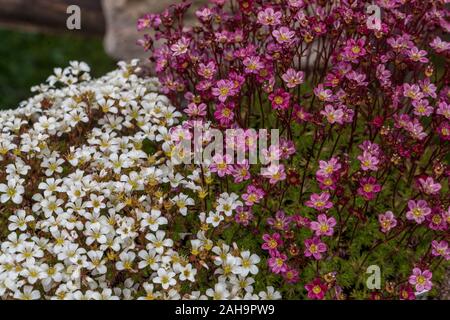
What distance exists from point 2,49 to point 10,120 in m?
Result: 6.73

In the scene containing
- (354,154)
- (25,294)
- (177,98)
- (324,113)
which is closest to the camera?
(25,294)

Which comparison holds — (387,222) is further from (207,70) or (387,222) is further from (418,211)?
(207,70)

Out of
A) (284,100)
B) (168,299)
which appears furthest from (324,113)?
(168,299)

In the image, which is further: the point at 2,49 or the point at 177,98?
the point at 2,49

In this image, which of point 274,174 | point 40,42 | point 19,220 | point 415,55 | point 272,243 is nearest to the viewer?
point 274,174

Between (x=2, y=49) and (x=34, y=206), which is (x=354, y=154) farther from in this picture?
(x=2, y=49)

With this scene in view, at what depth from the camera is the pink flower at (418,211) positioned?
429 cm

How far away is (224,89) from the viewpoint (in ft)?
15.1

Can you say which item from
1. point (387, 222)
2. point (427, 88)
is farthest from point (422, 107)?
point (387, 222)

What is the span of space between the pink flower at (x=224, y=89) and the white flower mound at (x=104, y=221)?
21.7 inches

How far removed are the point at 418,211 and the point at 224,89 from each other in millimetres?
1540

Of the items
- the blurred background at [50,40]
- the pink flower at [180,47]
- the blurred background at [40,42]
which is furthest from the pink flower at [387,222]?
the blurred background at [40,42]

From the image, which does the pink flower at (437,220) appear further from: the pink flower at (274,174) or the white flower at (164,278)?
the white flower at (164,278)

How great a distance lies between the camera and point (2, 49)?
1139 centimetres
